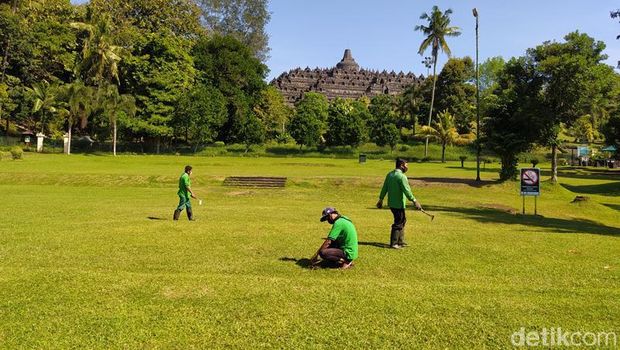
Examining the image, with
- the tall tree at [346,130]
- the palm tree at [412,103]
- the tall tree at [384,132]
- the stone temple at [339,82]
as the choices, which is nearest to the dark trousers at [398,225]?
the tall tree at [346,130]

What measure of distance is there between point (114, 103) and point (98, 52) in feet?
20.3

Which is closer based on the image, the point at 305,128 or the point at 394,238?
the point at 394,238

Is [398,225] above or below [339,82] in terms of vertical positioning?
below

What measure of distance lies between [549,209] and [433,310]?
21.4 m

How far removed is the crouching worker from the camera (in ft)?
31.6

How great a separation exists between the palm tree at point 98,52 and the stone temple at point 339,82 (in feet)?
258

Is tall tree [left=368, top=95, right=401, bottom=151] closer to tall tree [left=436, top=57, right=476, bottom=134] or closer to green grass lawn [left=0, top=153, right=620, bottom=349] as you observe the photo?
tall tree [left=436, top=57, right=476, bottom=134]

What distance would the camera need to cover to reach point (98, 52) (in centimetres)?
5531

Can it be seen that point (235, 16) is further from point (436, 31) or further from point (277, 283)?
point (277, 283)

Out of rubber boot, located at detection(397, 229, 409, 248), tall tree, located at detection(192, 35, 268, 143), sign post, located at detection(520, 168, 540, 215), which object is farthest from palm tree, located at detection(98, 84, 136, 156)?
rubber boot, located at detection(397, 229, 409, 248)

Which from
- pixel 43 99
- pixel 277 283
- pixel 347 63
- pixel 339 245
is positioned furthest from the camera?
pixel 347 63

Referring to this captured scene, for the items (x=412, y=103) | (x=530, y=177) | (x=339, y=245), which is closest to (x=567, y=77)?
(x=530, y=177)

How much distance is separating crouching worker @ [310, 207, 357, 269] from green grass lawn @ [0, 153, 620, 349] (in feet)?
0.90

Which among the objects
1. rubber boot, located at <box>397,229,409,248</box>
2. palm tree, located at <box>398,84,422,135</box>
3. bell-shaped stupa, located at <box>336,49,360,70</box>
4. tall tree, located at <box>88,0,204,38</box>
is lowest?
rubber boot, located at <box>397,229,409,248</box>
